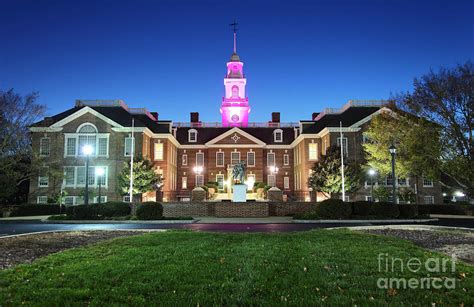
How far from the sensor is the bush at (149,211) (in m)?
24.9

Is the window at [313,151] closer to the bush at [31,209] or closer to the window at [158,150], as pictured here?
the window at [158,150]

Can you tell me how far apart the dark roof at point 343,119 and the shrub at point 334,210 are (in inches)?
835

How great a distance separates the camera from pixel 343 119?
1813 inches

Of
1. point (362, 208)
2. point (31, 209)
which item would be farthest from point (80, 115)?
point (362, 208)

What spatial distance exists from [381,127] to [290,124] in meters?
31.3

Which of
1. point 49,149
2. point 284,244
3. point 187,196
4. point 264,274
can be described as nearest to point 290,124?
point 187,196

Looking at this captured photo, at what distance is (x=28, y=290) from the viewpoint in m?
5.84

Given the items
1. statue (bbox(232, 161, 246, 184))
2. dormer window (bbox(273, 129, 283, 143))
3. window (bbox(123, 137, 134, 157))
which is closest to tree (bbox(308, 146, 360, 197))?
statue (bbox(232, 161, 246, 184))

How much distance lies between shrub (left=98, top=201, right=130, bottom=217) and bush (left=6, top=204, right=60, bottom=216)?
39.6 ft

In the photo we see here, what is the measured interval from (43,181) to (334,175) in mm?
33471

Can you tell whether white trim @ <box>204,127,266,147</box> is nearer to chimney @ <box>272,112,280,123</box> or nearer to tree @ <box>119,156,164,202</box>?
chimney @ <box>272,112,280,123</box>

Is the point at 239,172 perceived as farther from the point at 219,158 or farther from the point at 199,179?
the point at 199,179

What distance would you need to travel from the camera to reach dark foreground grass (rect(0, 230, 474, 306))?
533 centimetres

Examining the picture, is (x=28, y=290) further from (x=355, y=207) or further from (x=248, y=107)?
(x=248, y=107)
